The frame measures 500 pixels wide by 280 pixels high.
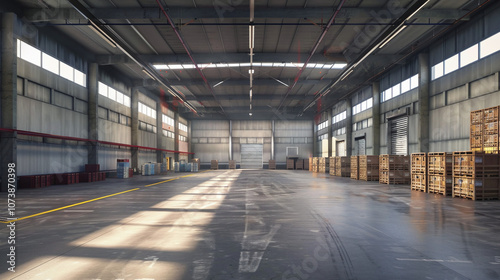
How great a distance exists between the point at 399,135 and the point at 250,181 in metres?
11.2

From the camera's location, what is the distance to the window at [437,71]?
16.7 m

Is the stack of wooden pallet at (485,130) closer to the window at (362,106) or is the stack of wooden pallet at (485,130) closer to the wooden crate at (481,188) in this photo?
the wooden crate at (481,188)

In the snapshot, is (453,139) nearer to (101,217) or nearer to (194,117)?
(101,217)

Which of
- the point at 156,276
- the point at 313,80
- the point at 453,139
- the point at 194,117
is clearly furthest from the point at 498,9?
the point at 194,117

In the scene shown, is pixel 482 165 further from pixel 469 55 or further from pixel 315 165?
pixel 315 165

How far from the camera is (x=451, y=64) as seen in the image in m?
15.8

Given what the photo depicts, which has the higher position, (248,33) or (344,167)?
(248,33)

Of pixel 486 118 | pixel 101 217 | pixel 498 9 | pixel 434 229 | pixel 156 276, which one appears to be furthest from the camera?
pixel 498 9

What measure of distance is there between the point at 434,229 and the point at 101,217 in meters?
7.54

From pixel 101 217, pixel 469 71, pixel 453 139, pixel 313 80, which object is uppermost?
pixel 313 80

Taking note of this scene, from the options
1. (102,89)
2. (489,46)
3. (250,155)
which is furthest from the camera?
(250,155)

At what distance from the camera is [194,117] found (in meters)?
44.5

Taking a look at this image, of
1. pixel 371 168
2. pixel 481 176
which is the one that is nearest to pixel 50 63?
pixel 371 168

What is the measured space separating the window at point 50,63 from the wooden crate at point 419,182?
788 inches
